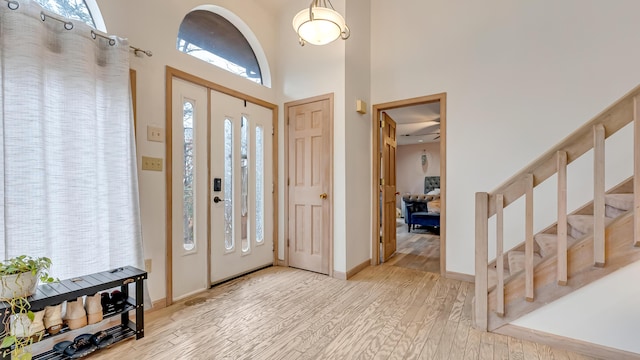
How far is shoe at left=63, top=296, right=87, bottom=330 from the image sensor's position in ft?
5.20

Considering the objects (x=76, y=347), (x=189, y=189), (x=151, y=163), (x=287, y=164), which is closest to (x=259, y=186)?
(x=287, y=164)

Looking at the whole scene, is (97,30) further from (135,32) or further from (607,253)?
(607,253)

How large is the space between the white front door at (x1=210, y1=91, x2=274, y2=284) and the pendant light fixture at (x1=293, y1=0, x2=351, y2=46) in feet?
3.83

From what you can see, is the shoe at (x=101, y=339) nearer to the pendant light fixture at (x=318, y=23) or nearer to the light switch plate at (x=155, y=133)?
the light switch plate at (x=155, y=133)

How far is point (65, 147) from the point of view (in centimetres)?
171

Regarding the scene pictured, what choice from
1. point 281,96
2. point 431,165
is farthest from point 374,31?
point 431,165

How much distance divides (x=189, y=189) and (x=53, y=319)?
124 cm

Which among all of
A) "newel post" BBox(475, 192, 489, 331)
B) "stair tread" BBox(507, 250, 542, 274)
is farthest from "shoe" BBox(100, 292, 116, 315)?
"stair tread" BBox(507, 250, 542, 274)

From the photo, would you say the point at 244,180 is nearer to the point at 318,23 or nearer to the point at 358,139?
the point at 358,139

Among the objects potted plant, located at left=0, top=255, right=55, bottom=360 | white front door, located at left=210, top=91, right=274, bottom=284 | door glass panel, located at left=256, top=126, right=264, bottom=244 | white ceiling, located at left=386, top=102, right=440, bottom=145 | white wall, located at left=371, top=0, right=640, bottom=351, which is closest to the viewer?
potted plant, located at left=0, top=255, right=55, bottom=360

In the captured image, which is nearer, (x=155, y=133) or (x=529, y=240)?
(x=529, y=240)

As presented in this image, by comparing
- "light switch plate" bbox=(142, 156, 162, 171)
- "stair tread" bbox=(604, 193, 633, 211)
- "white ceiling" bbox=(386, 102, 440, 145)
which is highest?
"white ceiling" bbox=(386, 102, 440, 145)

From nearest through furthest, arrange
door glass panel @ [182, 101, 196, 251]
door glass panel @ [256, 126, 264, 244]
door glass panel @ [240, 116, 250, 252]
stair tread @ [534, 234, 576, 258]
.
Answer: stair tread @ [534, 234, 576, 258]
door glass panel @ [182, 101, 196, 251]
door glass panel @ [240, 116, 250, 252]
door glass panel @ [256, 126, 264, 244]

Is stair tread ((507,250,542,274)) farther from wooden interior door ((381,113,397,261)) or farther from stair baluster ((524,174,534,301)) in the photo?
wooden interior door ((381,113,397,261))
